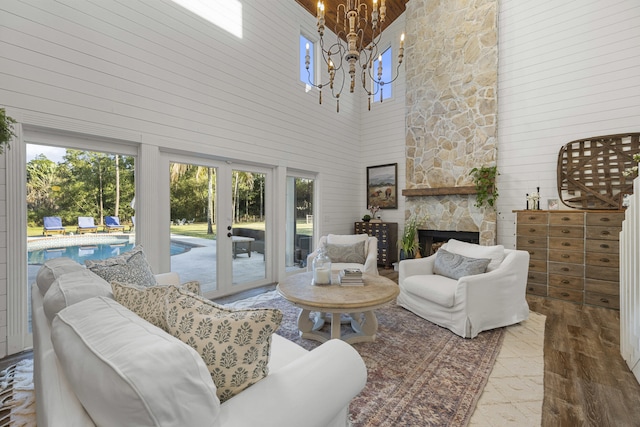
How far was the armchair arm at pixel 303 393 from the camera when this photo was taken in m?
0.82

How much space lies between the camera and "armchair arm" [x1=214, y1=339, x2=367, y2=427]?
0.82 metres

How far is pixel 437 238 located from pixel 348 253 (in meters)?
2.42

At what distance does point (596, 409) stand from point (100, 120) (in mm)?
4617

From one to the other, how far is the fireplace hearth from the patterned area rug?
241 cm

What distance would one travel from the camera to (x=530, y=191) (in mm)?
4465

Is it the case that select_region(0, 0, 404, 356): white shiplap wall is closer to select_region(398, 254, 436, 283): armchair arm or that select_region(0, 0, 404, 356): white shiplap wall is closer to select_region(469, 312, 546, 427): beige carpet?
select_region(398, 254, 436, 283): armchair arm

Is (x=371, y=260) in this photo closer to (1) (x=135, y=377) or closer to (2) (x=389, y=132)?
(1) (x=135, y=377)

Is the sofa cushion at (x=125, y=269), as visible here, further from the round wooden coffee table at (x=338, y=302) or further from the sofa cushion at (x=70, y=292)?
the round wooden coffee table at (x=338, y=302)

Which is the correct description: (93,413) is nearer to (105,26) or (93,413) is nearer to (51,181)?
(51,181)

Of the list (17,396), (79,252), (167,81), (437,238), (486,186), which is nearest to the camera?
(17,396)

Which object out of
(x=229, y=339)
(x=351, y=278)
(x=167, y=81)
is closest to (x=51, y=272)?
(x=229, y=339)

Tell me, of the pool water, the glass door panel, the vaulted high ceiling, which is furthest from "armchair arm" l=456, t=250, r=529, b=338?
the vaulted high ceiling

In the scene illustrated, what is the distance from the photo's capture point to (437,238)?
556cm

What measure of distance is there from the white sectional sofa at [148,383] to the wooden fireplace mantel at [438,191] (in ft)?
15.2
